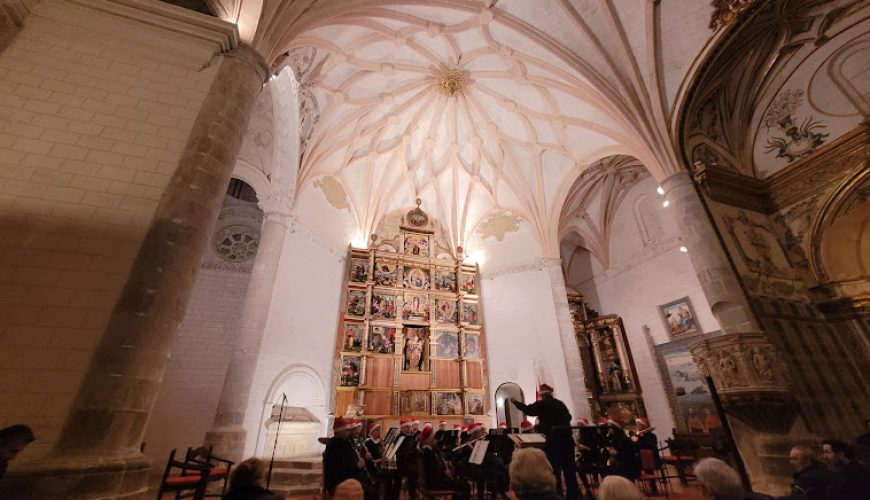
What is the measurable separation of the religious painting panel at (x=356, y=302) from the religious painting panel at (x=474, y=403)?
183 inches

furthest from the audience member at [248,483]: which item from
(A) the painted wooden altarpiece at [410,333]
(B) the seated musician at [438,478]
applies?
(A) the painted wooden altarpiece at [410,333]

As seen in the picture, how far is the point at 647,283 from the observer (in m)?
12.8

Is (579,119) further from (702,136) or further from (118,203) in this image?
(118,203)

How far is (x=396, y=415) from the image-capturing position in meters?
10.8

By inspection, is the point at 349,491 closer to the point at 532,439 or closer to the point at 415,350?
the point at 532,439

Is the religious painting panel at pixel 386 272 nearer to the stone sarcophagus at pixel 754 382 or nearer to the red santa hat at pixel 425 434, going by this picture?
the red santa hat at pixel 425 434

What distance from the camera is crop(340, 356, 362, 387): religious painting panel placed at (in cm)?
1074

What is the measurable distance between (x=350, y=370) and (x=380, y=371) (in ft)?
3.25

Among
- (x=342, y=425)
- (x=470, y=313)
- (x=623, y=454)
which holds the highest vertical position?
(x=470, y=313)

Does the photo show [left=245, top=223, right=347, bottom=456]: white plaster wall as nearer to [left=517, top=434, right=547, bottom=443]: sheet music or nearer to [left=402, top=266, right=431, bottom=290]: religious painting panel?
[left=402, top=266, right=431, bottom=290]: religious painting panel

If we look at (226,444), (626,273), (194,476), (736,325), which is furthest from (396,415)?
(626,273)

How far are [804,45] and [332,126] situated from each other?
40.5 ft

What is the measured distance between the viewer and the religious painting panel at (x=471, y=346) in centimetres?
1258

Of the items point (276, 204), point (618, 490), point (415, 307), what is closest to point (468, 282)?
point (415, 307)
